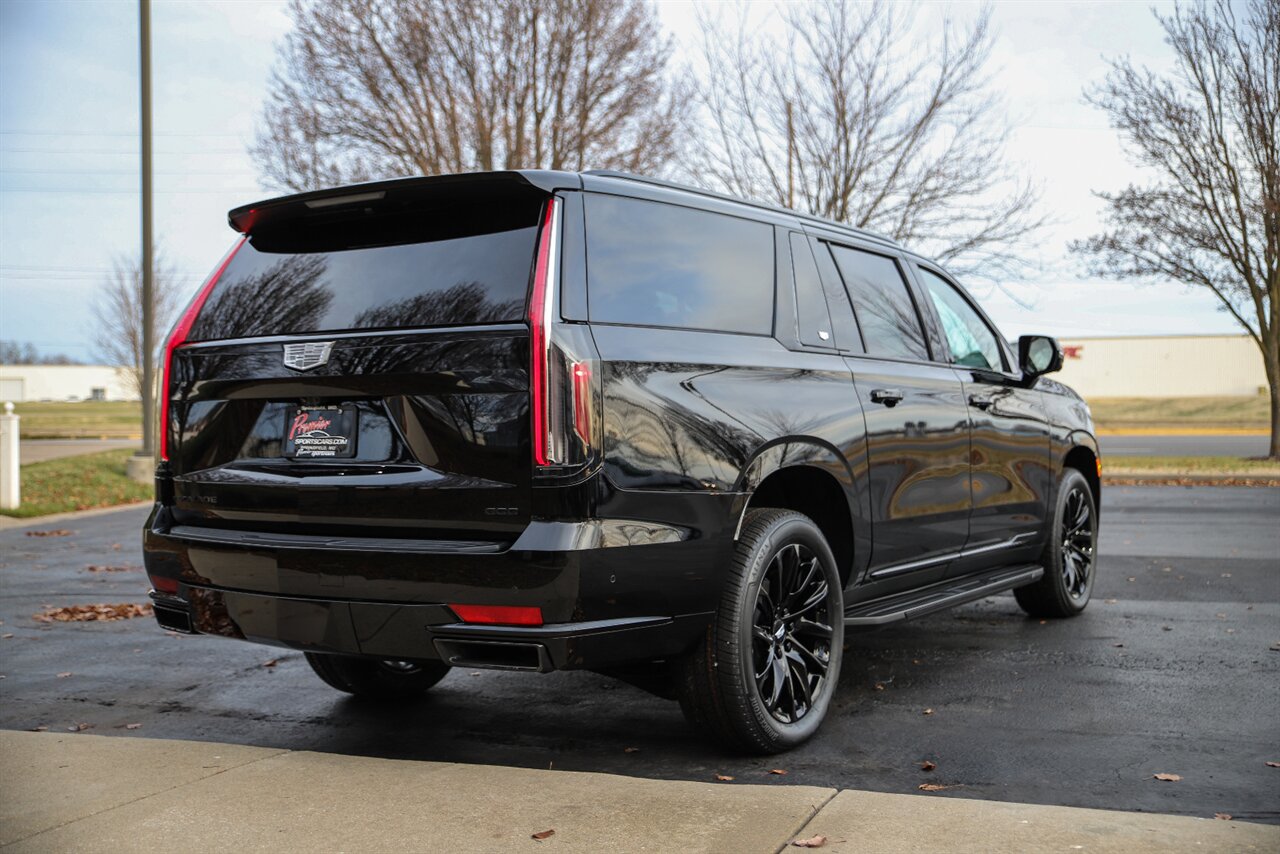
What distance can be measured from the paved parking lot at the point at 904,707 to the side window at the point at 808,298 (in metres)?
1.53

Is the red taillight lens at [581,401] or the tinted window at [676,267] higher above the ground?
the tinted window at [676,267]

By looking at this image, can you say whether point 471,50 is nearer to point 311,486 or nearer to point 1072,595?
point 1072,595

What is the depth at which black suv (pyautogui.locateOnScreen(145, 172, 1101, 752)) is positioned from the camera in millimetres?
3732

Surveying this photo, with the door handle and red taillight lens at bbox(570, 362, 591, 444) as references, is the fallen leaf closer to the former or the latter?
the door handle

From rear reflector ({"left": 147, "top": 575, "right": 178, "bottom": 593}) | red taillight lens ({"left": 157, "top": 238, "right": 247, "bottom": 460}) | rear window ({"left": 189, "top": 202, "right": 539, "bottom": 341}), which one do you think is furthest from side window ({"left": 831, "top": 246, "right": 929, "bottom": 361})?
rear reflector ({"left": 147, "top": 575, "right": 178, "bottom": 593})

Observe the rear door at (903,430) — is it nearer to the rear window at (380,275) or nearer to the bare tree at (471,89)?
the rear window at (380,275)

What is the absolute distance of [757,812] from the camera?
3.59 m

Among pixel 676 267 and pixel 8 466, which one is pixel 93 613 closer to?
pixel 676 267

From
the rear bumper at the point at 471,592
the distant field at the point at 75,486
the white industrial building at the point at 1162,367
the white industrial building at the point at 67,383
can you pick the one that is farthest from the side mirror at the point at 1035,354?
the white industrial building at the point at 67,383

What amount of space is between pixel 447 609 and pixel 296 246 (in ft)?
4.98

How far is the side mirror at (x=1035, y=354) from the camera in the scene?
6.77 meters

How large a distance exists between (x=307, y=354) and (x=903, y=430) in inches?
99.5

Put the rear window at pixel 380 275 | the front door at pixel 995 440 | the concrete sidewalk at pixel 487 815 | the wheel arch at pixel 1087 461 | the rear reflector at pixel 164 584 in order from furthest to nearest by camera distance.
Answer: the wheel arch at pixel 1087 461, the front door at pixel 995 440, the rear reflector at pixel 164 584, the rear window at pixel 380 275, the concrete sidewalk at pixel 487 815

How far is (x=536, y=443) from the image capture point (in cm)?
368
